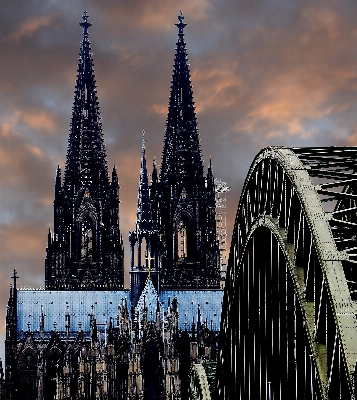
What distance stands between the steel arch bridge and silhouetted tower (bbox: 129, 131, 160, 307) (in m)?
59.0

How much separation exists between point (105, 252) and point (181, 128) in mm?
12480

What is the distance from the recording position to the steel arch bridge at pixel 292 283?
14.6 m

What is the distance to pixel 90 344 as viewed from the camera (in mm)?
82250

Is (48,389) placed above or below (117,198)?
below

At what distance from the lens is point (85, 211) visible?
3519 inches

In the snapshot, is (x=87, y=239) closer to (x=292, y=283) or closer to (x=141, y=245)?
(x=141, y=245)

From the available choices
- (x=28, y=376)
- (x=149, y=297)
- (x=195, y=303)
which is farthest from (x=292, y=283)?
(x=195, y=303)

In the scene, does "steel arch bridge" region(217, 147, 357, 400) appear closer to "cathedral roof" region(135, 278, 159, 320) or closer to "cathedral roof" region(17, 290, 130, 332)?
"cathedral roof" region(135, 278, 159, 320)

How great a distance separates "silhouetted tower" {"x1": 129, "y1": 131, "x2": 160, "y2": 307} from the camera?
286ft

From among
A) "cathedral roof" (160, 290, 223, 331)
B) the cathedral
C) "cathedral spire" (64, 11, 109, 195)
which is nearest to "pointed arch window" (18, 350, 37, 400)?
the cathedral

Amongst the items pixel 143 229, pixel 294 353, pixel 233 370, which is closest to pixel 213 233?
pixel 143 229

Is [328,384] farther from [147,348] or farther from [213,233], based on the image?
[213,233]

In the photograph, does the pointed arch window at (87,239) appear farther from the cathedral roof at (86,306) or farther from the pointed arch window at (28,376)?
the pointed arch window at (28,376)

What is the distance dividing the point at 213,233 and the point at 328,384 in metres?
74.6
